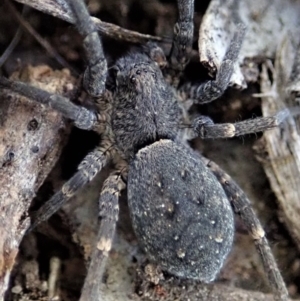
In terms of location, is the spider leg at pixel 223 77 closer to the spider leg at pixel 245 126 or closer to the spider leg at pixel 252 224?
the spider leg at pixel 245 126

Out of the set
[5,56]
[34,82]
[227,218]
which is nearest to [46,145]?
[34,82]

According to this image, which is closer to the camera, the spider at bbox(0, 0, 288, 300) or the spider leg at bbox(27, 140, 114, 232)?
the spider at bbox(0, 0, 288, 300)

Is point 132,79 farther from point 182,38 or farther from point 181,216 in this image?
point 181,216

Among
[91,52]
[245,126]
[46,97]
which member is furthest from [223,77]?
[46,97]

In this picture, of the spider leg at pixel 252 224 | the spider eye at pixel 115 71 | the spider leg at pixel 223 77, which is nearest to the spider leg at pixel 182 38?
the spider leg at pixel 223 77

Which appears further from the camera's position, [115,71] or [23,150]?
[115,71]

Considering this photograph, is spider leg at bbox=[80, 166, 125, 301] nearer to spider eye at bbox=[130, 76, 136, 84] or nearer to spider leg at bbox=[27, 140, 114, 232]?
spider leg at bbox=[27, 140, 114, 232]

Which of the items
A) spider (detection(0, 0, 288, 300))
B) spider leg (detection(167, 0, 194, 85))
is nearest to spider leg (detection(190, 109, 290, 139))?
spider (detection(0, 0, 288, 300))
